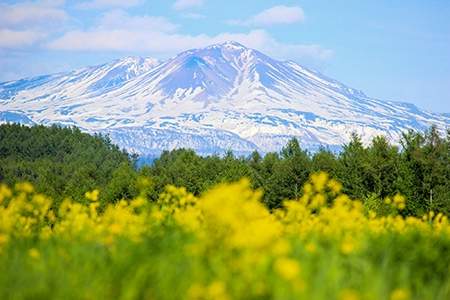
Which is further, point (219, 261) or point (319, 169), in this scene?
point (319, 169)

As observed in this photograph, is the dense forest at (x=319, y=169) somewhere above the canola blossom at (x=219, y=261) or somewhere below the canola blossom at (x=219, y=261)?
below

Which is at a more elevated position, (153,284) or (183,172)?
(153,284)

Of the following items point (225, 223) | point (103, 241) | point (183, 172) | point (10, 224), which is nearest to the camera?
point (225, 223)

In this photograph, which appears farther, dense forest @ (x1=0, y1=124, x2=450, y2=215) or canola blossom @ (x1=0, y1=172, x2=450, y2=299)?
dense forest @ (x1=0, y1=124, x2=450, y2=215)

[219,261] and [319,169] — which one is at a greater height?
[219,261]

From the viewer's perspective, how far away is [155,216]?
25.6 feet

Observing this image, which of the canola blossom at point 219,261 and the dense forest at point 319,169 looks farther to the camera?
the dense forest at point 319,169

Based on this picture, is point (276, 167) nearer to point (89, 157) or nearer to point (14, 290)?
point (14, 290)

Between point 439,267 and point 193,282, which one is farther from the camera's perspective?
point 439,267

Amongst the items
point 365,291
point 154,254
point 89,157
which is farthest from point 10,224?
point 89,157

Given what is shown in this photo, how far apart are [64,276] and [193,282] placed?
871 millimetres

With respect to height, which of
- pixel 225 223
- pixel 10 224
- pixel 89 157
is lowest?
pixel 89 157

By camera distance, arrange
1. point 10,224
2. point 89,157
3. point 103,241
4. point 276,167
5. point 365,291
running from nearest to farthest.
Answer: point 365,291
point 103,241
point 10,224
point 276,167
point 89,157

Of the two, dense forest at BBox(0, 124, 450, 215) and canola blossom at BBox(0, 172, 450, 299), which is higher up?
canola blossom at BBox(0, 172, 450, 299)
